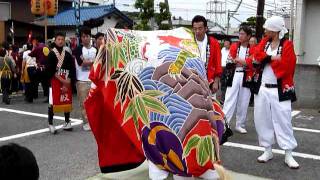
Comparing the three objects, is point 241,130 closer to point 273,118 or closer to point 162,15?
point 273,118

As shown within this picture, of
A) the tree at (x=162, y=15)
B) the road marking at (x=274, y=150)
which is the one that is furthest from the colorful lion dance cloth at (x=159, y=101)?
the tree at (x=162, y=15)

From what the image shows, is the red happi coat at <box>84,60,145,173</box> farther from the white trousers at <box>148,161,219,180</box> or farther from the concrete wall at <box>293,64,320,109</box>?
the concrete wall at <box>293,64,320,109</box>

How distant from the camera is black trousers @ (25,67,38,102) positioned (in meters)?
12.2

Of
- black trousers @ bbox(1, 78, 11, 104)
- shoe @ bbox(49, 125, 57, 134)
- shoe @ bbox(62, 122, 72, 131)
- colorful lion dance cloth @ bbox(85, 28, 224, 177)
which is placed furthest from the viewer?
black trousers @ bbox(1, 78, 11, 104)

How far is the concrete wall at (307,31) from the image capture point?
15070mm

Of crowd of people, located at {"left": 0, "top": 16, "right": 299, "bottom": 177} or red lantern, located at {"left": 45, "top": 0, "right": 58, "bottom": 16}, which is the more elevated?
red lantern, located at {"left": 45, "top": 0, "right": 58, "bottom": 16}

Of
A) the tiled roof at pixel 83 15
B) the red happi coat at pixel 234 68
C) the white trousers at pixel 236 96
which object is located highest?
the tiled roof at pixel 83 15

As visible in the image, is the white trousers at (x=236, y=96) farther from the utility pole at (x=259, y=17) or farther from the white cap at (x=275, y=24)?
the utility pole at (x=259, y=17)

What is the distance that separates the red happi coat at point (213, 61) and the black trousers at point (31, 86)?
6.94 m

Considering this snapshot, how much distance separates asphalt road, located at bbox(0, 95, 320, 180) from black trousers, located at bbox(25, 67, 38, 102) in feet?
7.23

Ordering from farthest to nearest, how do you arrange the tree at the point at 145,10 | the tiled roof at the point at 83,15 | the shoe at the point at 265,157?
the tiled roof at the point at 83,15 → the tree at the point at 145,10 → the shoe at the point at 265,157

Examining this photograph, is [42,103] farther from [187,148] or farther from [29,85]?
[187,148]

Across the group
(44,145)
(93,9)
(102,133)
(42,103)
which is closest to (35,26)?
(93,9)

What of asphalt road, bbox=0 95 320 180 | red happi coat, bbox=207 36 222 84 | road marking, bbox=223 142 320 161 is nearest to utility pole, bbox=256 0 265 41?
asphalt road, bbox=0 95 320 180
